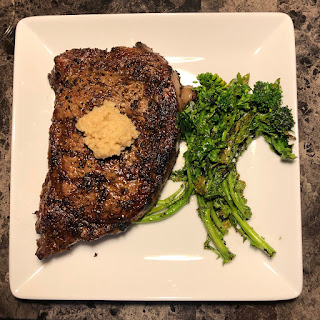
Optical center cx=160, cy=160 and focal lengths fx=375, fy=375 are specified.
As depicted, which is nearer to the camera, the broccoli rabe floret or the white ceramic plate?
the broccoli rabe floret

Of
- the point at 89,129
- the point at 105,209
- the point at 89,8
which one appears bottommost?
the point at 105,209

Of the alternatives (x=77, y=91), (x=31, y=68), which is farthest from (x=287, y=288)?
(x=31, y=68)

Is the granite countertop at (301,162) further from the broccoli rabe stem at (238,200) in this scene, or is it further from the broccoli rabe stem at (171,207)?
the broccoli rabe stem at (171,207)

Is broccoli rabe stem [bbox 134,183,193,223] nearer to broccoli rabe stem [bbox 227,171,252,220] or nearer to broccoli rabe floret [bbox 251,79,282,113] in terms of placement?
broccoli rabe stem [bbox 227,171,252,220]

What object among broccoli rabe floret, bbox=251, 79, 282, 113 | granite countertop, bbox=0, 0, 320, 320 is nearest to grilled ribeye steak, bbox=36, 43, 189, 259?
broccoli rabe floret, bbox=251, 79, 282, 113

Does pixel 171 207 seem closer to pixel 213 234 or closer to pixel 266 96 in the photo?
pixel 213 234

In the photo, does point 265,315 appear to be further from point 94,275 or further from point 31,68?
point 31,68
